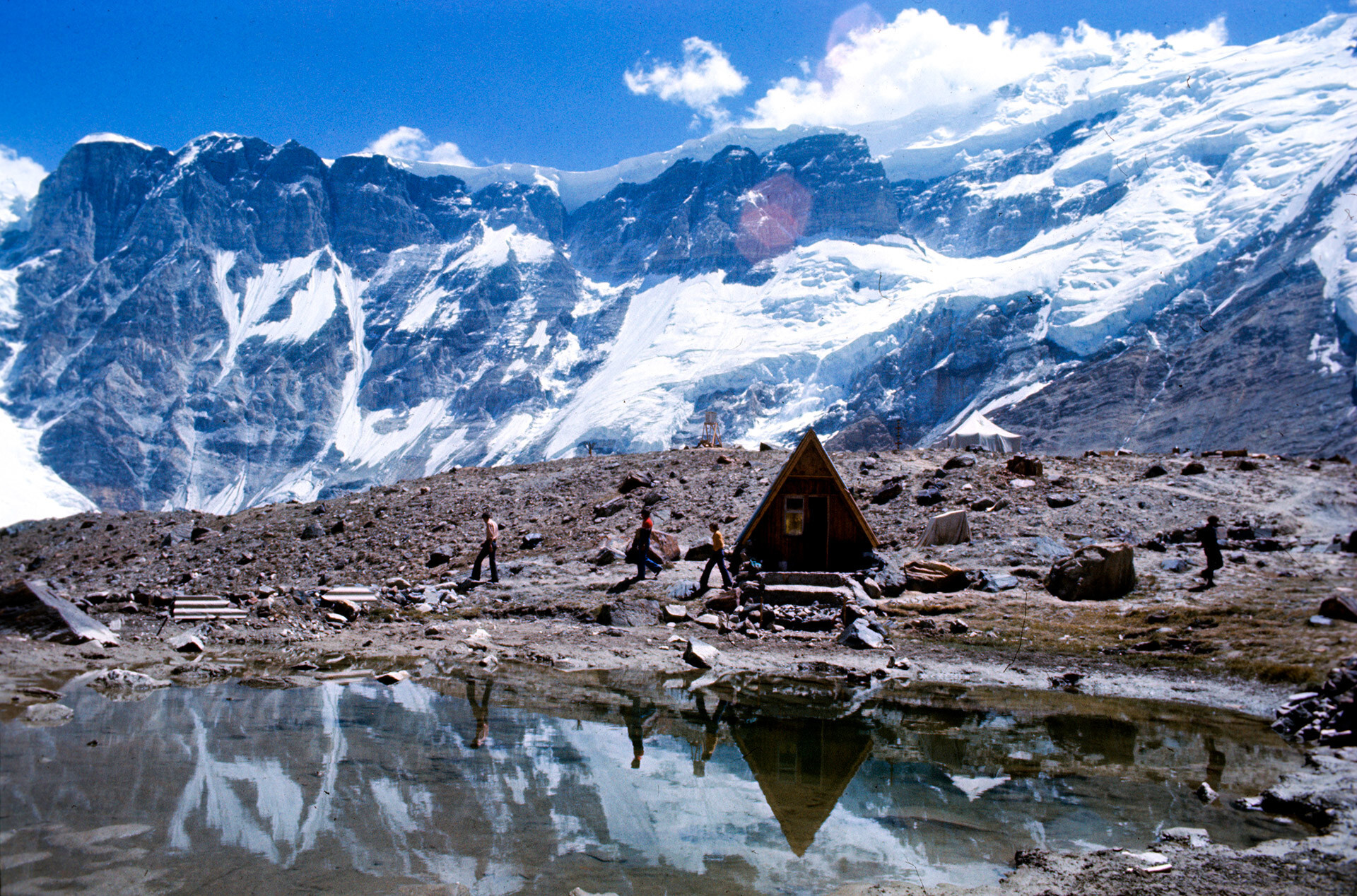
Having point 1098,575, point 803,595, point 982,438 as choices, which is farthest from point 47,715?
point 982,438

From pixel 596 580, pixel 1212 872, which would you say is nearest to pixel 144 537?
pixel 596 580

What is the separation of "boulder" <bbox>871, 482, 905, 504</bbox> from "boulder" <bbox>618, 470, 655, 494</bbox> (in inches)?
303

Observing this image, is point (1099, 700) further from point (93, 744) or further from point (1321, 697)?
point (93, 744)

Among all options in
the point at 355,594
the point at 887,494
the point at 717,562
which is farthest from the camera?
the point at 887,494

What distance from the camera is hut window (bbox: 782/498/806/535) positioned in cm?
2100

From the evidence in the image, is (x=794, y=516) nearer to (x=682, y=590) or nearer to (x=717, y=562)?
(x=717, y=562)

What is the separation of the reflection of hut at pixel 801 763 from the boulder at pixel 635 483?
17.2 m

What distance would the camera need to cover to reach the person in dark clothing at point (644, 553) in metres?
20.0

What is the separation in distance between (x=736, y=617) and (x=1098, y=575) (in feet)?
26.3

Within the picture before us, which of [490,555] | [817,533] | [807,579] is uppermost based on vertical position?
[817,533]

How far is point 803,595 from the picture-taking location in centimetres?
1738

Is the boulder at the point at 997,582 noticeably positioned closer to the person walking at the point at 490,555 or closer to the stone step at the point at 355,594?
the person walking at the point at 490,555

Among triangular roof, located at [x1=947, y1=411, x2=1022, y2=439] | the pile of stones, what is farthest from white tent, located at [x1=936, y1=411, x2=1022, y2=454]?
the pile of stones

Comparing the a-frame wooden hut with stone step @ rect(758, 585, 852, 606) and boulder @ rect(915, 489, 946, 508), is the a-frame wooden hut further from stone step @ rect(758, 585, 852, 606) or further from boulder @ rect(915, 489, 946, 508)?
boulder @ rect(915, 489, 946, 508)
